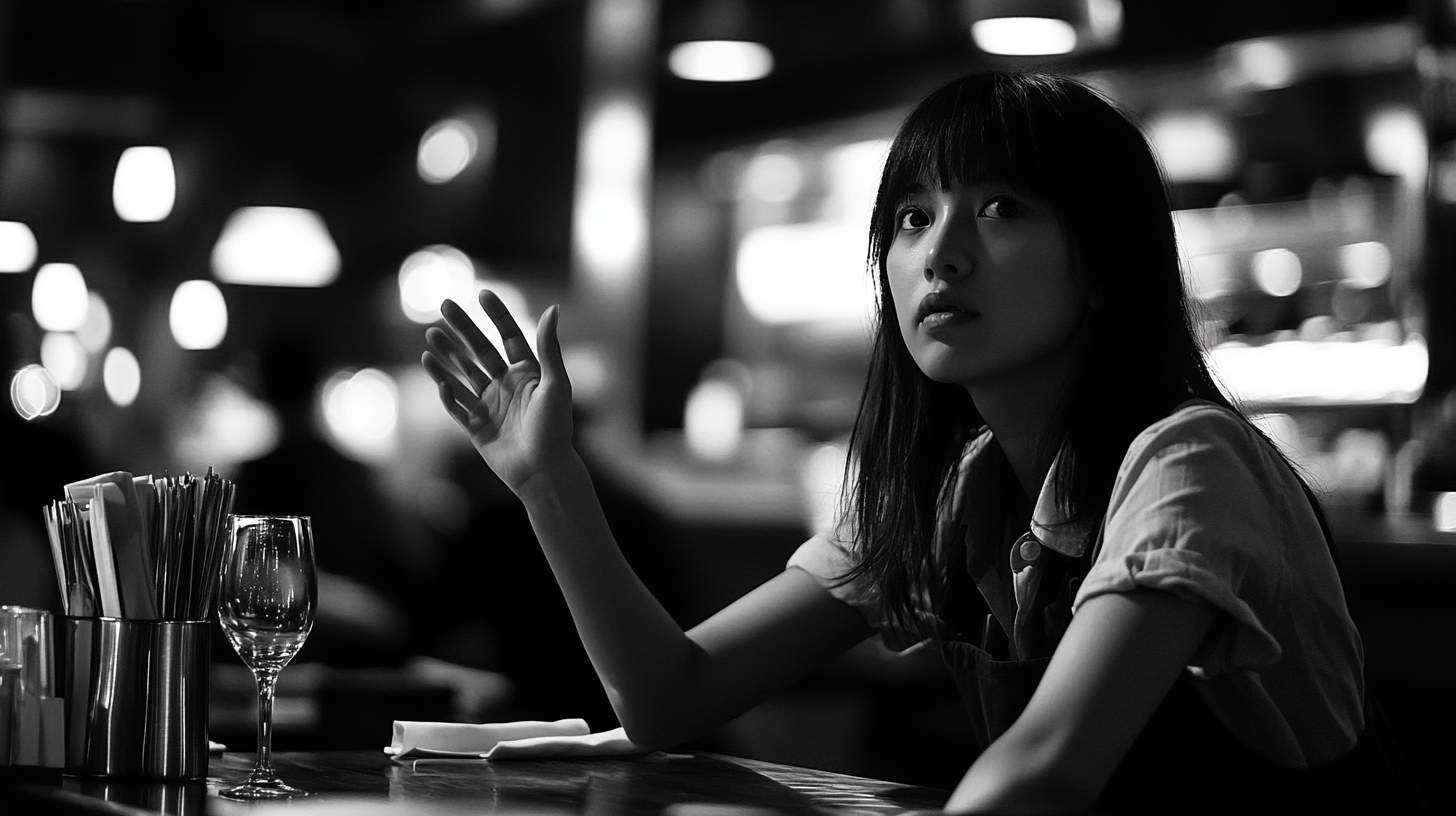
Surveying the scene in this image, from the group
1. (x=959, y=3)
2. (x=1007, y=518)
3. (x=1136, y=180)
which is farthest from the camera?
(x=959, y=3)

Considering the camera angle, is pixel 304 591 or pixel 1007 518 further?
pixel 1007 518

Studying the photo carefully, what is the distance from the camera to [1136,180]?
1518mm

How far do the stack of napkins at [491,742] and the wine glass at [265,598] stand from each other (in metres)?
0.21

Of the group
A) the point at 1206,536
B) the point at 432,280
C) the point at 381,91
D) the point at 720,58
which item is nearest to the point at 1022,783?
the point at 1206,536

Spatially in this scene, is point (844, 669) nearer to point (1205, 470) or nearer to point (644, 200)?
point (1205, 470)

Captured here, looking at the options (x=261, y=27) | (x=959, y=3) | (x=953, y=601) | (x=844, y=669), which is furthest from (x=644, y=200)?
(x=953, y=601)

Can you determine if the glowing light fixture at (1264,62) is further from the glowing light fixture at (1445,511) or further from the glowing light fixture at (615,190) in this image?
the glowing light fixture at (615,190)

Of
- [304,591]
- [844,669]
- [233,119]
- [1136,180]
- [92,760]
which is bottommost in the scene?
[844,669]

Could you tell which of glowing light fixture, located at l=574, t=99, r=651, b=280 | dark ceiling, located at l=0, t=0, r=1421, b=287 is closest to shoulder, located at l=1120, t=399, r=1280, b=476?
dark ceiling, located at l=0, t=0, r=1421, b=287

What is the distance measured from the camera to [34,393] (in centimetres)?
690

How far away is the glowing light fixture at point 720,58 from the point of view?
5523 mm

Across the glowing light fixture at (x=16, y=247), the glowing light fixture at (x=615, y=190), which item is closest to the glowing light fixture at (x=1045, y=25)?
the glowing light fixture at (x=615, y=190)

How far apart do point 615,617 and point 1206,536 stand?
63 centimetres

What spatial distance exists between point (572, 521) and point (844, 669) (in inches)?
94.6
